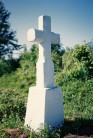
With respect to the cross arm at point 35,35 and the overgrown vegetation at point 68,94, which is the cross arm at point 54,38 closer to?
the cross arm at point 35,35

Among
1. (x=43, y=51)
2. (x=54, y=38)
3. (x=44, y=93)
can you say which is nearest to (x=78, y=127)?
(x=44, y=93)

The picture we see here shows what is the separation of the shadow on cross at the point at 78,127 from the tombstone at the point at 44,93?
0.92 feet

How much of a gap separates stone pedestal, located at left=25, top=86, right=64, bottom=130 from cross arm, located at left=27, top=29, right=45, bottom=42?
1.13m

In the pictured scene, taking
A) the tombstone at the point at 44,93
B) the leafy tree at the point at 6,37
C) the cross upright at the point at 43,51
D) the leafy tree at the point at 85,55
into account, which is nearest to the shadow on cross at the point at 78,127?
the tombstone at the point at 44,93

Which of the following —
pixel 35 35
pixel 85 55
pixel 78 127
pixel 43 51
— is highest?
pixel 85 55

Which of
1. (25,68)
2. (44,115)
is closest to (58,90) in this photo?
(44,115)

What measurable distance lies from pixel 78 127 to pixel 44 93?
3.68 ft

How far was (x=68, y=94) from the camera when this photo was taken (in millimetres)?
11430

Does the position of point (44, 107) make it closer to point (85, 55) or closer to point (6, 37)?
point (85, 55)

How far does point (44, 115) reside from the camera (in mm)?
6660

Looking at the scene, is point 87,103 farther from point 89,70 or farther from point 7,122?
point 89,70

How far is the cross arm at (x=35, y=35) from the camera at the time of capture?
680 cm

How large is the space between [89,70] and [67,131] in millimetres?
7994

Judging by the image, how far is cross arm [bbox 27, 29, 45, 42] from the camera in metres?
6.80
